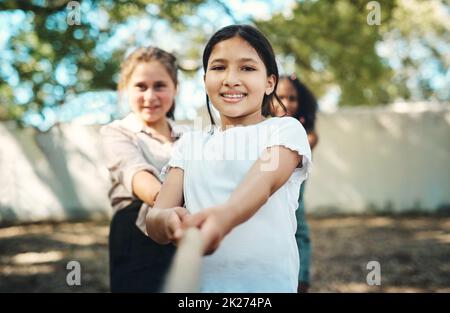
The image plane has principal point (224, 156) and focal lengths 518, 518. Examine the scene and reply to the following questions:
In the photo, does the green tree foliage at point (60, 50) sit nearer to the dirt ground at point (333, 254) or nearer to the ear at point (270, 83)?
the dirt ground at point (333, 254)

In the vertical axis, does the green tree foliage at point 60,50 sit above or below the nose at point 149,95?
above

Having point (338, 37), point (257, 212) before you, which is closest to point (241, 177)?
point (257, 212)

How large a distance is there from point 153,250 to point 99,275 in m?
3.90

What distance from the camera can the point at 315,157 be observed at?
10195 mm

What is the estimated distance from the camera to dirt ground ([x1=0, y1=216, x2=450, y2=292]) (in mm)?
5348

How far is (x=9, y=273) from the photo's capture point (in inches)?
237

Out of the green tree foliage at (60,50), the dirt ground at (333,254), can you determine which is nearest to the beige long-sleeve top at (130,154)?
the dirt ground at (333,254)

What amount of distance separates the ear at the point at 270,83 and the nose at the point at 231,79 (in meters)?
0.16

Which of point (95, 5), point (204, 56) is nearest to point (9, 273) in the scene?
point (95, 5)

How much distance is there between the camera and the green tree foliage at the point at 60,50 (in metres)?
6.44

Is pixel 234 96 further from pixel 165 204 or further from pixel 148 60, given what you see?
pixel 148 60

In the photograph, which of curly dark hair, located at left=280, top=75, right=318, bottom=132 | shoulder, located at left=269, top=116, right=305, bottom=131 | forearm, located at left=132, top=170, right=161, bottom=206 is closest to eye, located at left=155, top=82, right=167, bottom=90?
forearm, located at left=132, top=170, right=161, bottom=206

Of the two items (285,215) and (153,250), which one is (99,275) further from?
(285,215)
